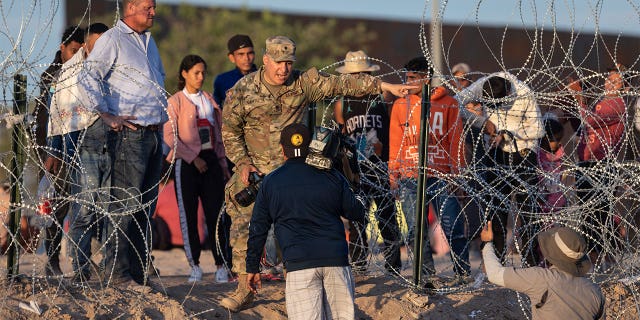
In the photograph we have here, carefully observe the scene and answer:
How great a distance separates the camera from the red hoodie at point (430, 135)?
8.21 meters

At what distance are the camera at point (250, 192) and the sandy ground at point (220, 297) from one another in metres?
0.73

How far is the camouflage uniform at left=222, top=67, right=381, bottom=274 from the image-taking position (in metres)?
7.09

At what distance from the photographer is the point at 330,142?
237 inches

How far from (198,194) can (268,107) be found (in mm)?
1712

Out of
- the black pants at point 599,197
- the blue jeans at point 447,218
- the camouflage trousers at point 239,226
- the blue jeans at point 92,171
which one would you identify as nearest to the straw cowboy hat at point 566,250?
the black pants at point 599,197

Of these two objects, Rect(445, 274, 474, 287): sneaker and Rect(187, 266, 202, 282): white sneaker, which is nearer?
Rect(445, 274, 474, 287): sneaker

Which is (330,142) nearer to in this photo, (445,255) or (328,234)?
(328,234)

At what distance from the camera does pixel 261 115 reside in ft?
23.4

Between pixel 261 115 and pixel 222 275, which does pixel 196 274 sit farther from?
pixel 261 115

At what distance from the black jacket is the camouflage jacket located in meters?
1.12

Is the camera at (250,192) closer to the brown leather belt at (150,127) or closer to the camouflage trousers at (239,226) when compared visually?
the camouflage trousers at (239,226)

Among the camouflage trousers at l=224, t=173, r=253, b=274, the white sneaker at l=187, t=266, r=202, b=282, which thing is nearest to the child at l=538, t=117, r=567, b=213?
the camouflage trousers at l=224, t=173, r=253, b=274

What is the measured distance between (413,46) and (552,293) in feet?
63.5

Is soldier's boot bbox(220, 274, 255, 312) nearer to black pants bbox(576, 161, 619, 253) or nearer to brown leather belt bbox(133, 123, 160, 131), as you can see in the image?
brown leather belt bbox(133, 123, 160, 131)
